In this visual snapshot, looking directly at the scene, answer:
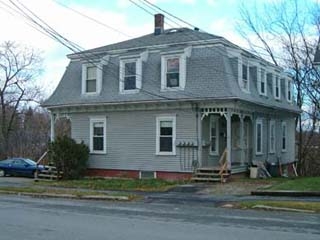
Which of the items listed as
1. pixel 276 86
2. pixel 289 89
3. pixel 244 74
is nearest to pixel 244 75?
pixel 244 74

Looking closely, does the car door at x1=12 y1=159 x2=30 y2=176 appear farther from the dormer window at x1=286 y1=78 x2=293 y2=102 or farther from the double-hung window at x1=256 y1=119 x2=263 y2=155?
the dormer window at x1=286 y1=78 x2=293 y2=102

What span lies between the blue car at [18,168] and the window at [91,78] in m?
7.37

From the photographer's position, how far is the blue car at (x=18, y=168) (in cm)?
3409

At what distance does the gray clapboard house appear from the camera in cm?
2577

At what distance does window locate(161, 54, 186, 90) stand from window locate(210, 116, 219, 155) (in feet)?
8.96

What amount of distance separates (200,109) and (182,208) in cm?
1010

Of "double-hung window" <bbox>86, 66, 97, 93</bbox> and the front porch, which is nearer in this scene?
the front porch

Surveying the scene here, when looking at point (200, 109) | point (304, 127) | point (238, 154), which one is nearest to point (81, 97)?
point (200, 109)

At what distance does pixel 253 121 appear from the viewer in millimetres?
29094

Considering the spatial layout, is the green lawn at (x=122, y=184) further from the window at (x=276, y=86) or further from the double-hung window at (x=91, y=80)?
the window at (x=276, y=86)

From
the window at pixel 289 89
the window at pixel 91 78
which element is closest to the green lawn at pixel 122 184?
the window at pixel 91 78

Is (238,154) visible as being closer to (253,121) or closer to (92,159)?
(253,121)

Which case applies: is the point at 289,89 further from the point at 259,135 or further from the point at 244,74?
the point at 244,74

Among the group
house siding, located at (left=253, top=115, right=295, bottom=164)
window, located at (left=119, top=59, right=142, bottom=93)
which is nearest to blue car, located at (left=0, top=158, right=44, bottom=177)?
window, located at (left=119, top=59, right=142, bottom=93)
